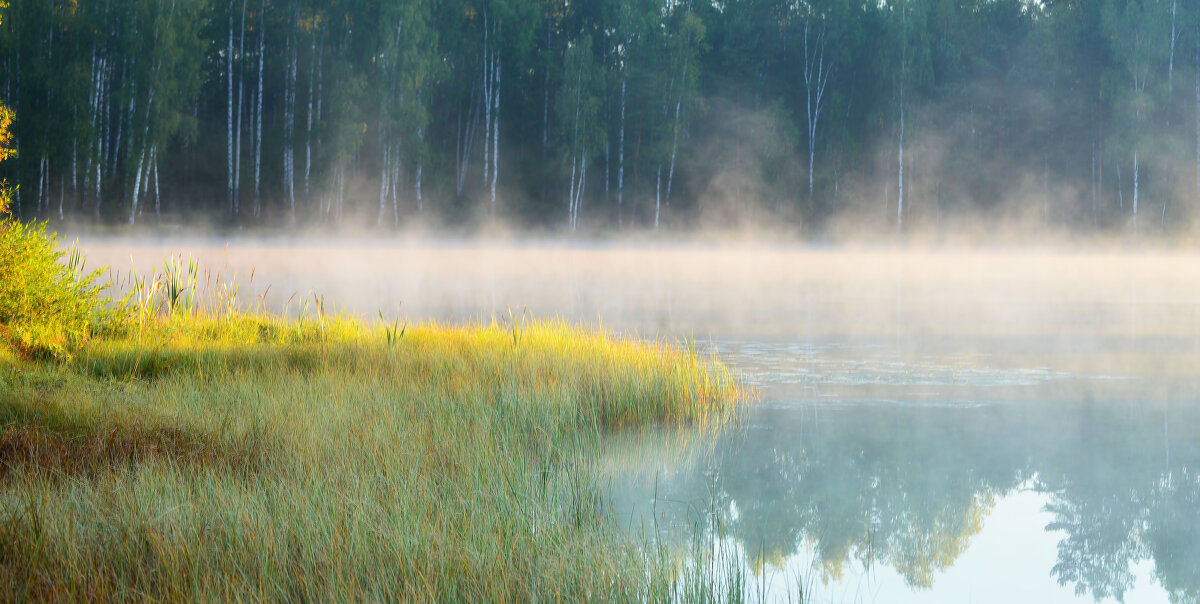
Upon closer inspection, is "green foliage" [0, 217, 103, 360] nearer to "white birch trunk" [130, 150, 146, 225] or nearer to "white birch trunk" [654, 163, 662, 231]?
"white birch trunk" [130, 150, 146, 225]

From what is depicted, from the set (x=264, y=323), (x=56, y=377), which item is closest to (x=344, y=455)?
(x=56, y=377)

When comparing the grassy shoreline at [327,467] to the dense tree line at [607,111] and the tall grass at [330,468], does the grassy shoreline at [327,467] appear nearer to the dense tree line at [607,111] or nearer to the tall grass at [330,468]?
the tall grass at [330,468]

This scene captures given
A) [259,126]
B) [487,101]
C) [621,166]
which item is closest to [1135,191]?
[621,166]

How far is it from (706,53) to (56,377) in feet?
104

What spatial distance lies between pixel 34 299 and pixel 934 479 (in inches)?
215

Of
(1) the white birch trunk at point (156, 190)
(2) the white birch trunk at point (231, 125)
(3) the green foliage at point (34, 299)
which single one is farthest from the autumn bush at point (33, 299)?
(2) the white birch trunk at point (231, 125)

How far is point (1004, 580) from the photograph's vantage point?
3.91 m

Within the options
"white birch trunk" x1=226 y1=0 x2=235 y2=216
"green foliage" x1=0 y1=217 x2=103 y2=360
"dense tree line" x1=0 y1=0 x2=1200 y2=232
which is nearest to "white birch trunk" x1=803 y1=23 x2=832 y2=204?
"dense tree line" x1=0 y1=0 x2=1200 y2=232

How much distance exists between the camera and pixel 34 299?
21.7 ft

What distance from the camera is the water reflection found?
407 cm

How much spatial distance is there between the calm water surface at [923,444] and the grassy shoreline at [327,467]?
48cm

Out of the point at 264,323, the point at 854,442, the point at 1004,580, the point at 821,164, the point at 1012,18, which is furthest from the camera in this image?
the point at 1012,18

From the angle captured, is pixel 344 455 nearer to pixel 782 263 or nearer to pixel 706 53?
pixel 782 263

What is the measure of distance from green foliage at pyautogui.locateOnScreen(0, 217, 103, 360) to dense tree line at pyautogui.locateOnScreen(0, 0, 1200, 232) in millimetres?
20420
